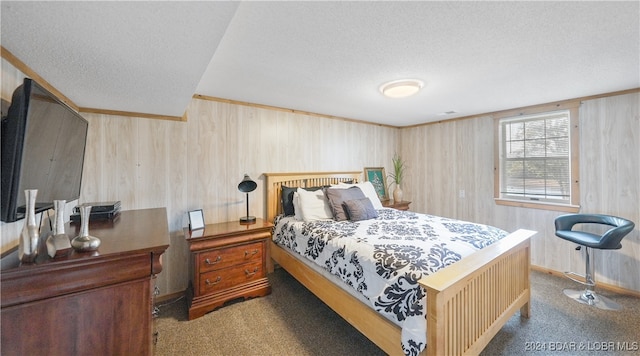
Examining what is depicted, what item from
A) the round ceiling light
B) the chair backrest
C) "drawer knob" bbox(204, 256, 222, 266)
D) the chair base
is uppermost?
the round ceiling light

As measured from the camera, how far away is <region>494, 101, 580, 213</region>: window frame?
293 cm

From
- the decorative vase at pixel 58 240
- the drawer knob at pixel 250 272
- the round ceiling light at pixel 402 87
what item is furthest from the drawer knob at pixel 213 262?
the round ceiling light at pixel 402 87

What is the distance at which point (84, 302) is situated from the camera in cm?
99

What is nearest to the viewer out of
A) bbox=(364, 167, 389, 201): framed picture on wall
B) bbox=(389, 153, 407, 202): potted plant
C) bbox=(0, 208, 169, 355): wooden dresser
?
bbox=(0, 208, 169, 355): wooden dresser

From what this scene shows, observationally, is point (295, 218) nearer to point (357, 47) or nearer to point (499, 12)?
point (357, 47)

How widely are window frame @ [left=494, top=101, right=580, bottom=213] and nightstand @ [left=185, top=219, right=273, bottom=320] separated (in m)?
3.38

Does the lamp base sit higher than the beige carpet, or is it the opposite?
the lamp base

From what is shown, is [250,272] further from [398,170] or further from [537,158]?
[537,158]

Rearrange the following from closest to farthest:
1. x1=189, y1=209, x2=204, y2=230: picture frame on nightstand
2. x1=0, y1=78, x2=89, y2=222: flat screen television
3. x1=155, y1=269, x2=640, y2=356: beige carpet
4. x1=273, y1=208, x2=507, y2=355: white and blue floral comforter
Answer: x1=0, y1=78, x2=89, y2=222: flat screen television
x1=273, y1=208, x2=507, y2=355: white and blue floral comforter
x1=155, y1=269, x2=640, y2=356: beige carpet
x1=189, y1=209, x2=204, y2=230: picture frame on nightstand

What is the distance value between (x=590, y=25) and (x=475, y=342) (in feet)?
6.77

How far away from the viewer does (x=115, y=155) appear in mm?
2373

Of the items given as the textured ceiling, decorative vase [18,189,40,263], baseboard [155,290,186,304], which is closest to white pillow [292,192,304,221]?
the textured ceiling

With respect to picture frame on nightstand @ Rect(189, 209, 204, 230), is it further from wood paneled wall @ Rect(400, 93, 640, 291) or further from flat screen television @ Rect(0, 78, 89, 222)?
wood paneled wall @ Rect(400, 93, 640, 291)

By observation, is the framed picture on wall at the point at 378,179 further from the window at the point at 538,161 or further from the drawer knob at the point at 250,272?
the drawer knob at the point at 250,272
